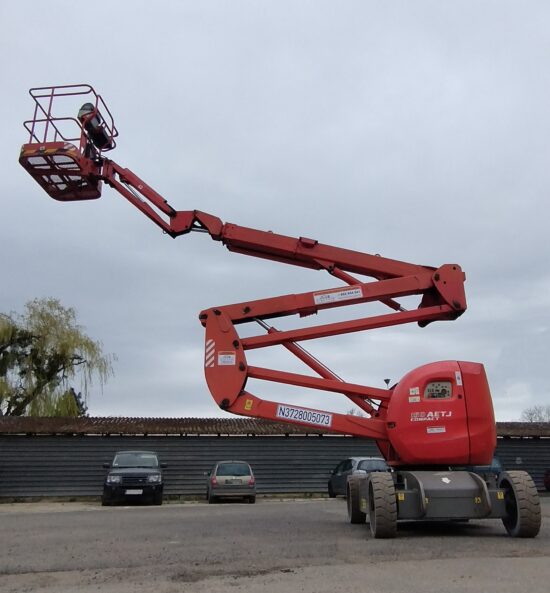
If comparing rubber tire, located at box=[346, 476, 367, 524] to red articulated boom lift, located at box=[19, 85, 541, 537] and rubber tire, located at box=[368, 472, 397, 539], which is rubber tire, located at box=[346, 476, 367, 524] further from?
rubber tire, located at box=[368, 472, 397, 539]

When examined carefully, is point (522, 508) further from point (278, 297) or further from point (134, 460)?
point (134, 460)

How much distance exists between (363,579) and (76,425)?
66.7ft

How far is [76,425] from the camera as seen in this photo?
24375 millimetres

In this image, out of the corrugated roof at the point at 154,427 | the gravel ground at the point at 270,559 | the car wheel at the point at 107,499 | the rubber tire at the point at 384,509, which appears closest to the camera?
the gravel ground at the point at 270,559

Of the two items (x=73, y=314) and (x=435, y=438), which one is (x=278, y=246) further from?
(x=73, y=314)

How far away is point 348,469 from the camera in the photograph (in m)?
21.5

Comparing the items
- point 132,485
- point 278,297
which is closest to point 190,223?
point 278,297

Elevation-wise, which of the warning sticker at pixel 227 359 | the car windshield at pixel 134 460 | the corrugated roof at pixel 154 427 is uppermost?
the corrugated roof at pixel 154 427

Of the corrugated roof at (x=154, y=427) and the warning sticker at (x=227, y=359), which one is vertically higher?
the corrugated roof at (x=154, y=427)

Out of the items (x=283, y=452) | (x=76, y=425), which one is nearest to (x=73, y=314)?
(x=76, y=425)

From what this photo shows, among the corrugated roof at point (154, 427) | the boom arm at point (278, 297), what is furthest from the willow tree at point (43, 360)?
the boom arm at point (278, 297)

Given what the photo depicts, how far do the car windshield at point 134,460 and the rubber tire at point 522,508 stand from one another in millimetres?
13437

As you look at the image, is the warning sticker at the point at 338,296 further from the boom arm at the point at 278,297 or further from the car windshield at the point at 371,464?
the car windshield at the point at 371,464

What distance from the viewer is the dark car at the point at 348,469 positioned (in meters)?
19.9
